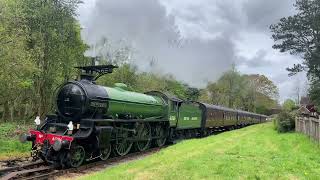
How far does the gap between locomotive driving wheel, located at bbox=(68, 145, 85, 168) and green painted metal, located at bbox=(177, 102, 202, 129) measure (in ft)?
36.5

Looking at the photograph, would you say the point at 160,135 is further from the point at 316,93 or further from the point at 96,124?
the point at 316,93

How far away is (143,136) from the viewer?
853 inches

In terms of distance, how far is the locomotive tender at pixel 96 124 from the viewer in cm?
1630

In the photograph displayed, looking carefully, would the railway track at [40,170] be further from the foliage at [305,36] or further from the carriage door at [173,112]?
the foliage at [305,36]

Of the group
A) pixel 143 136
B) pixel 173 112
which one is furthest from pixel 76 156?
pixel 173 112

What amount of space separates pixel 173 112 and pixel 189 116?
13.1ft

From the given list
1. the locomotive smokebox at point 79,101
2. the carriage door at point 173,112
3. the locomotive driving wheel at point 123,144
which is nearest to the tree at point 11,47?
the locomotive smokebox at point 79,101

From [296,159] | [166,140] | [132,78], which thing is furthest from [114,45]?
[296,159]

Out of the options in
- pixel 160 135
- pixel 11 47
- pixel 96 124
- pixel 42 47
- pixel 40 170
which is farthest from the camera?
pixel 42 47

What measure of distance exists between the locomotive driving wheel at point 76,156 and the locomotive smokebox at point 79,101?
1.44m

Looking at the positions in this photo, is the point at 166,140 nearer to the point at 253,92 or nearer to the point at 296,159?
the point at 296,159

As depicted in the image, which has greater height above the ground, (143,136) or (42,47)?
(42,47)

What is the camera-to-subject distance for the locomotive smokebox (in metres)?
17.3

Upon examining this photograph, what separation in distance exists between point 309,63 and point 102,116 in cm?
2422
